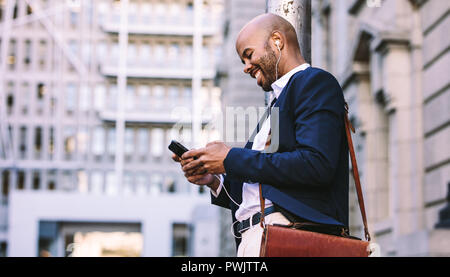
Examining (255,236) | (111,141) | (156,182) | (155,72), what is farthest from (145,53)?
(255,236)

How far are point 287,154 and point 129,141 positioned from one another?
5174cm

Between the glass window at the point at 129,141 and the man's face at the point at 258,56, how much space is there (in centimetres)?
5083

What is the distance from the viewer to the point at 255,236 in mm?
2334

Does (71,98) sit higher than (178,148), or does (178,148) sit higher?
(71,98)

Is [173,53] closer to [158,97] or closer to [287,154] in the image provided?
[158,97]

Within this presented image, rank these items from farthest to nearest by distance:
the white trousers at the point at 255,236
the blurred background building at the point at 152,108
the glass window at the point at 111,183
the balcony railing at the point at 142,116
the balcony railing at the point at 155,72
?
the balcony railing at the point at 155,72 → the glass window at the point at 111,183 → the balcony railing at the point at 142,116 → the blurred background building at the point at 152,108 → the white trousers at the point at 255,236

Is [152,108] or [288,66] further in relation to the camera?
[152,108]

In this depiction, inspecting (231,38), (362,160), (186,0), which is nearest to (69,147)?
(186,0)

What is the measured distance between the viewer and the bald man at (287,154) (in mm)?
2223

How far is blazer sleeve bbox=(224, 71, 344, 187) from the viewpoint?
2.21 m

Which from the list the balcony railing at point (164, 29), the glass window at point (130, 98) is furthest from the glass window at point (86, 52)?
the glass window at point (130, 98)

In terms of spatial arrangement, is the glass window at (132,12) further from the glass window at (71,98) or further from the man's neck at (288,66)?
the man's neck at (288,66)

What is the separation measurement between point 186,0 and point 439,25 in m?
46.1

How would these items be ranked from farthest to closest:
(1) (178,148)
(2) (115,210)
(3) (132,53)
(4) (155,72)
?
(3) (132,53) < (4) (155,72) < (2) (115,210) < (1) (178,148)
